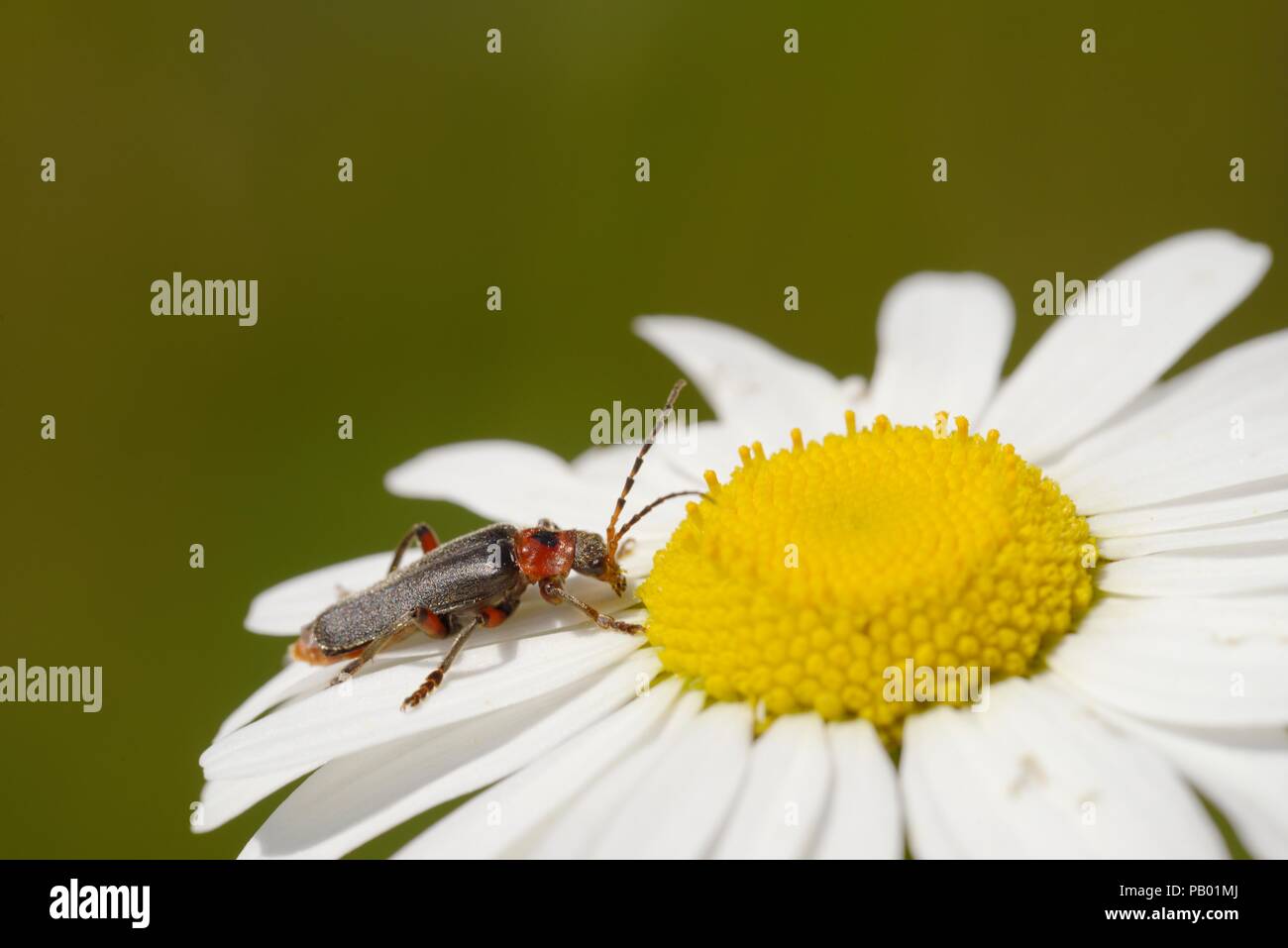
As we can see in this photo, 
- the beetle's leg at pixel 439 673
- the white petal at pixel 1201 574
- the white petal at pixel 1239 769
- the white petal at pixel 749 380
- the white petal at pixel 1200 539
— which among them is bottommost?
the white petal at pixel 1239 769

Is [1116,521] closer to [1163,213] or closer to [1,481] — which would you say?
[1163,213]

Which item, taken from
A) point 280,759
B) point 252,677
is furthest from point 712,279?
point 280,759

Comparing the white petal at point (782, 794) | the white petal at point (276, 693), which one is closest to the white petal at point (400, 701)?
the white petal at point (276, 693)

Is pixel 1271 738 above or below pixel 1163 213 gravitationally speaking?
below

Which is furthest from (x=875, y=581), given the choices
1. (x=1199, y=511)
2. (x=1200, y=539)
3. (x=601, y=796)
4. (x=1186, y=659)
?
(x=1199, y=511)

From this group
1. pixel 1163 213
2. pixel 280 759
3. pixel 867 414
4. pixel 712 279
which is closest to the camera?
pixel 280 759

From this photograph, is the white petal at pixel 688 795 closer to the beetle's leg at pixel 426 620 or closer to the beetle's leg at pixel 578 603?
the beetle's leg at pixel 578 603

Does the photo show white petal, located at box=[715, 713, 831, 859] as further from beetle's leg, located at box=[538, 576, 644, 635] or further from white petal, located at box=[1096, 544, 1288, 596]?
white petal, located at box=[1096, 544, 1288, 596]
